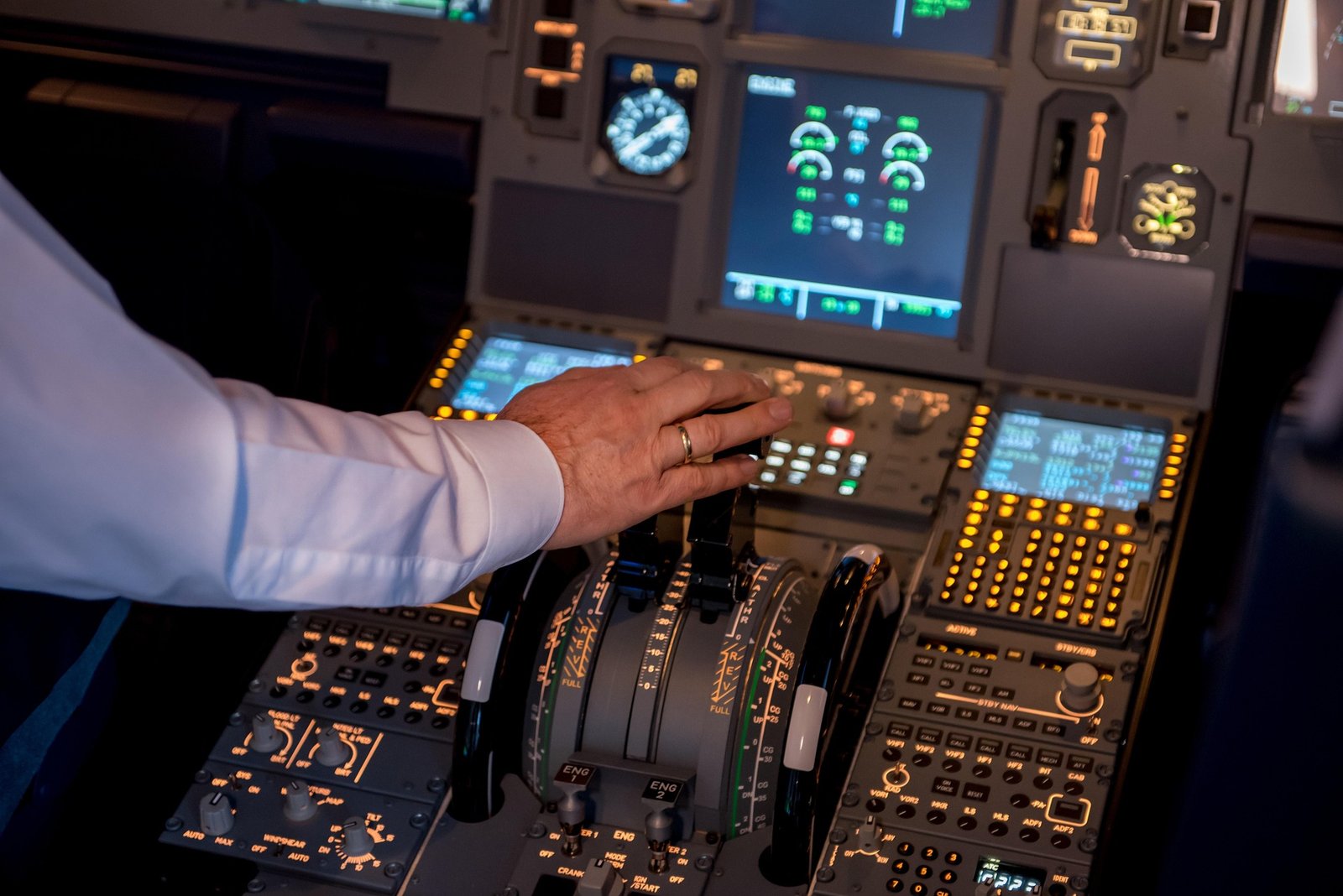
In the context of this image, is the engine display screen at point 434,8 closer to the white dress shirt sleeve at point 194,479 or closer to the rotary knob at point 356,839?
the white dress shirt sleeve at point 194,479

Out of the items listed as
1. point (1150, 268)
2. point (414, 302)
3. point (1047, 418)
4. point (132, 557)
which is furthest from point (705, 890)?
point (414, 302)

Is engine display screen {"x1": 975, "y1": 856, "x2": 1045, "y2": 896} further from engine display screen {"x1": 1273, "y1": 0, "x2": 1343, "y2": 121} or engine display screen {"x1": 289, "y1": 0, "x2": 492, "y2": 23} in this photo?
engine display screen {"x1": 289, "y1": 0, "x2": 492, "y2": 23}

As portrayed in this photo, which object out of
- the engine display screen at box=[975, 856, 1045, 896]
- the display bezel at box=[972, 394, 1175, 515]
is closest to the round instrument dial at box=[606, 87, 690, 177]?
the display bezel at box=[972, 394, 1175, 515]

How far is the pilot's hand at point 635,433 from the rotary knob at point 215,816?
67cm

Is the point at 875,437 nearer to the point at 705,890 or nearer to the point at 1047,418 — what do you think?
the point at 1047,418

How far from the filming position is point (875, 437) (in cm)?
251

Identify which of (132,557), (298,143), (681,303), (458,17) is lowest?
(132,557)

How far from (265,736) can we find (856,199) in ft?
4.37

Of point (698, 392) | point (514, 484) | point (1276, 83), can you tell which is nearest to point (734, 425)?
point (698, 392)

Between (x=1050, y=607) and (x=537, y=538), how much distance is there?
90cm

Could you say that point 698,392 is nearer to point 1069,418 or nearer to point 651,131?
point 1069,418

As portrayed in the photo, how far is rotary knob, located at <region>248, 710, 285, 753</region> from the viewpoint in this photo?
2133 millimetres

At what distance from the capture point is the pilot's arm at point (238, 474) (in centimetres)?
133

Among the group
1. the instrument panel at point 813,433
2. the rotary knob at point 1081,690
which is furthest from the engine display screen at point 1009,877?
the rotary knob at point 1081,690
